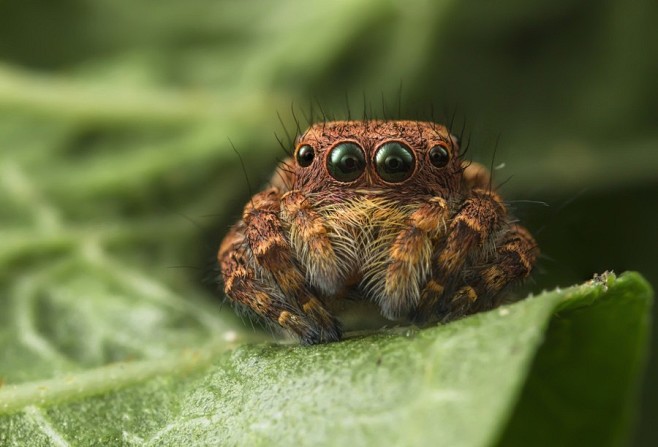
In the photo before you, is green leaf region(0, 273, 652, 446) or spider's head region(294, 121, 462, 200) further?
spider's head region(294, 121, 462, 200)

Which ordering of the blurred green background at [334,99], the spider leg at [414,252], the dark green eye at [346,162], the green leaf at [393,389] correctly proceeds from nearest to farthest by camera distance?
the green leaf at [393,389]
the spider leg at [414,252]
the dark green eye at [346,162]
the blurred green background at [334,99]

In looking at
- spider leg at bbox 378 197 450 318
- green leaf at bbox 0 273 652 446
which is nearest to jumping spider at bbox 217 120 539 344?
spider leg at bbox 378 197 450 318

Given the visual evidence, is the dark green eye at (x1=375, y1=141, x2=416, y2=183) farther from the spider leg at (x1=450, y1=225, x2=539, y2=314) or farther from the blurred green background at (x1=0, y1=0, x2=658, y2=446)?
the blurred green background at (x1=0, y1=0, x2=658, y2=446)

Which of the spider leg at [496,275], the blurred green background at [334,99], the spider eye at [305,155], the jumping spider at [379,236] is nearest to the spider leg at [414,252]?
the jumping spider at [379,236]

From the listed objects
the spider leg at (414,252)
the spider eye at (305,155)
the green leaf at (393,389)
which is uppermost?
the spider eye at (305,155)

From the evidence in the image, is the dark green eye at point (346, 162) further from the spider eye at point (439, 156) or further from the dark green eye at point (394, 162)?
the spider eye at point (439, 156)
